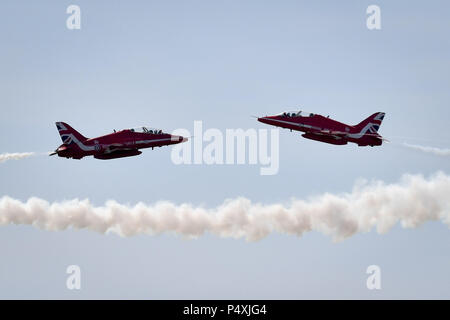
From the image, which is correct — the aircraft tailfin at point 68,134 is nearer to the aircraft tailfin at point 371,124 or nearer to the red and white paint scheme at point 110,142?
the red and white paint scheme at point 110,142

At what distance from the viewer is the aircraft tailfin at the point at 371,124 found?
116562mm

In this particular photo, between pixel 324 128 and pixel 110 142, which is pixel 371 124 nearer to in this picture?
pixel 324 128

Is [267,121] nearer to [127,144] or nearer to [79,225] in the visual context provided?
[127,144]

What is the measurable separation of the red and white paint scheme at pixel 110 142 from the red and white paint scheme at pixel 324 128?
11.3 metres

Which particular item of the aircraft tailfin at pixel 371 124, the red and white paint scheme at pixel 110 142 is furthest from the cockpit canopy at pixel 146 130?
the aircraft tailfin at pixel 371 124

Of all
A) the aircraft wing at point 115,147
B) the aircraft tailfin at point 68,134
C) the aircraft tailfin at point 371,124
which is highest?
the aircraft tailfin at point 371,124

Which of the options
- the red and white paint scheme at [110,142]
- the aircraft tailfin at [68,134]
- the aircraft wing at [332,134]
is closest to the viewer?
the red and white paint scheme at [110,142]

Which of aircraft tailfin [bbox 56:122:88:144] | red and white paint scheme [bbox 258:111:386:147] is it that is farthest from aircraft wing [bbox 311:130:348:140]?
aircraft tailfin [bbox 56:122:88:144]

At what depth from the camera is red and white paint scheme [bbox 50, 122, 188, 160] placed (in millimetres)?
113438

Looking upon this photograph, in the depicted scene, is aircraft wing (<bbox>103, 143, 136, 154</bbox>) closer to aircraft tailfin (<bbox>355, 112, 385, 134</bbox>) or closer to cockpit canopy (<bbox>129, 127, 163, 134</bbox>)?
cockpit canopy (<bbox>129, 127, 163, 134</bbox>)
